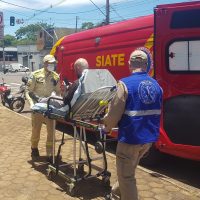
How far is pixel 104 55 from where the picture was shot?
8297 millimetres

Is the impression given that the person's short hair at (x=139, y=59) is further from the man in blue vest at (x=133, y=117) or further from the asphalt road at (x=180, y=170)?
the asphalt road at (x=180, y=170)

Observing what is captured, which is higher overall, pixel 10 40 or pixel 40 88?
pixel 10 40

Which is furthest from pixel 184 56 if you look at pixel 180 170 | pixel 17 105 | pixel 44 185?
pixel 17 105

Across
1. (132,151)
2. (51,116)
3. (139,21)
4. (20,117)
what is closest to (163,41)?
(139,21)

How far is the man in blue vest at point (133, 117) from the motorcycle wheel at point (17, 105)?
1110 cm

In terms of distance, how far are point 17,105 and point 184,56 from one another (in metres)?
9.92

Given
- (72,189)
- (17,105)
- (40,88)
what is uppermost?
(40,88)

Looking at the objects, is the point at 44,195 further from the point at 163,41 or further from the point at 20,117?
the point at 20,117

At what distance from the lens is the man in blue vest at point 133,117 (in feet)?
13.4

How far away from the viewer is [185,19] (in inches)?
236

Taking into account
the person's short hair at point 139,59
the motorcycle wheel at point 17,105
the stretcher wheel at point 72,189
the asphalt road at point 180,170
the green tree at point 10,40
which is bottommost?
the asphalt road at point 180,170

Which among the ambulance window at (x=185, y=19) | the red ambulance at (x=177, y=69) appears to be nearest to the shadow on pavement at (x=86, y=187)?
the red ambulance at (x=177, y=69)

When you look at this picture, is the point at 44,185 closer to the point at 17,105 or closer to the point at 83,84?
the point at 83,84

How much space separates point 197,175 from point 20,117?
23.7 feet
